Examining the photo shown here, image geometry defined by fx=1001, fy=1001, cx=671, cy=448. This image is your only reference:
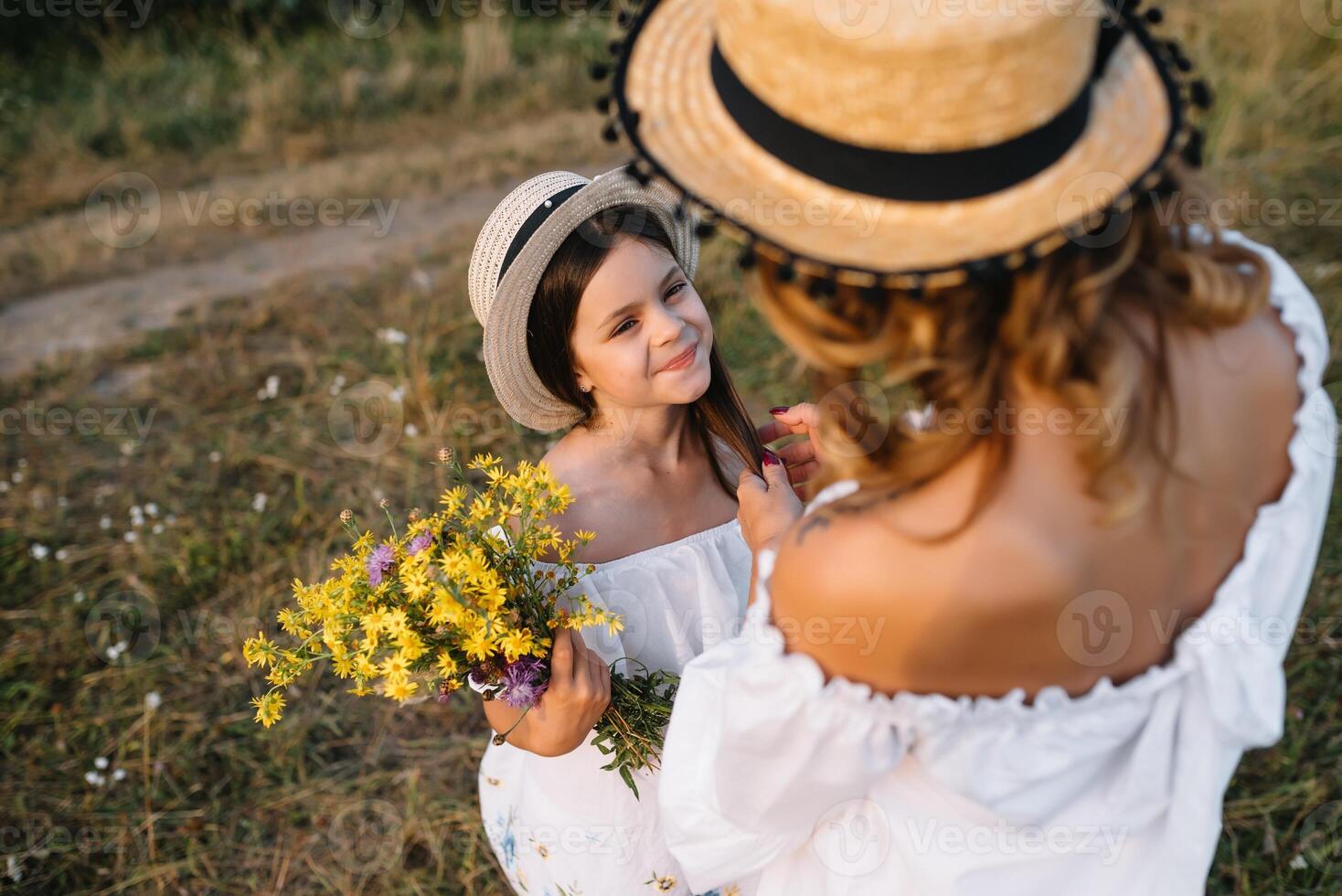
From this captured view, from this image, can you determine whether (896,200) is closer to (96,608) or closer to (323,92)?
(96,608)

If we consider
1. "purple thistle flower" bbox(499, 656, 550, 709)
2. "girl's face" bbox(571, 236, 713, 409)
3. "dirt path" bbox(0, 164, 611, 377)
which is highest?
"girl's face" bbox(571, 236, 713, 409)

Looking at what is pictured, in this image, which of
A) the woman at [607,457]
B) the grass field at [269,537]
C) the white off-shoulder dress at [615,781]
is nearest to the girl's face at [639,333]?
the woman at [607,457]

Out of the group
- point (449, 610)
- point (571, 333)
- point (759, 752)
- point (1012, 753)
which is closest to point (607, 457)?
point (571, 333)

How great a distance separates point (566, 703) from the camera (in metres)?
1.92

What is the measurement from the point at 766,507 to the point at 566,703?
21.2 inches

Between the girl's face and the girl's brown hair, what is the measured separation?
0.03 m

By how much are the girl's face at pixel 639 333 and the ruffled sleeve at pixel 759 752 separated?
90 centimetres

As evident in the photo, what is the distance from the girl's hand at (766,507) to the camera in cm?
181

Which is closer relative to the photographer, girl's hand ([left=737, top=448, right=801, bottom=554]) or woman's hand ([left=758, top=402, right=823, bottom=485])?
girl's hand ([left=737, top=448, right=801, bottom=554])

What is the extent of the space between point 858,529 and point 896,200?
0.38m

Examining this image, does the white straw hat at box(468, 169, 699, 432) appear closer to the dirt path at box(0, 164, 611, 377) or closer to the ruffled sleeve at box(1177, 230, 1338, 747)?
the ruffled sleeve at box(1177, 230, 1338, 747)

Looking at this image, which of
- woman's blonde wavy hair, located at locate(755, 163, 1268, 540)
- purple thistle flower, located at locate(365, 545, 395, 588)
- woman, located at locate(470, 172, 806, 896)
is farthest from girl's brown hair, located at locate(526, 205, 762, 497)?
woman's blonde wavy hair, located at locate(755, 163, 1268, 540)

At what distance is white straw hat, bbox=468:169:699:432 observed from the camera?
7.33 ft

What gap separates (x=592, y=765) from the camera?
7.41ft
